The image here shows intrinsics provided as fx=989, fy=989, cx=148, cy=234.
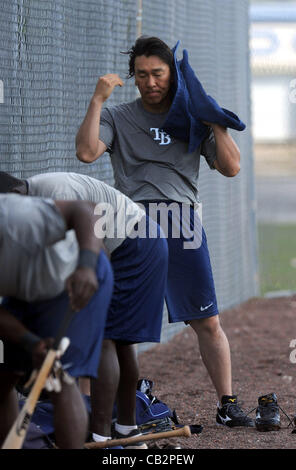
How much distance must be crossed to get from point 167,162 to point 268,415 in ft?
4.86

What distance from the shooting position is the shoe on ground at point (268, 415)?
209 inches

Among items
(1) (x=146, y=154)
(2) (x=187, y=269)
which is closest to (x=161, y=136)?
(1) (x=146, y=154)

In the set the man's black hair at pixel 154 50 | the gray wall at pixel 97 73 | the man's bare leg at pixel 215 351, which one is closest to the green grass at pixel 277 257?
the gray wall at pixel 97 73

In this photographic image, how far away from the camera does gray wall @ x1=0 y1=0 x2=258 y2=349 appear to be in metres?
5.72

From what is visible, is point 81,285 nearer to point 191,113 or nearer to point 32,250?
point 32,250

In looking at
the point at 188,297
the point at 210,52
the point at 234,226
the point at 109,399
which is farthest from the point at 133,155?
the point at 234,226

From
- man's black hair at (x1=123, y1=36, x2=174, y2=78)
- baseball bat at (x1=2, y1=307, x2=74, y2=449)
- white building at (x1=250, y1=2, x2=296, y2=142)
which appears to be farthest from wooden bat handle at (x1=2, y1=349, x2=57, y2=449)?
white building at (x1=250, y1=2, x2=296, y2=142)

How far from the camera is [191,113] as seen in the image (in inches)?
204

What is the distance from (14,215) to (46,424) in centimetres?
142

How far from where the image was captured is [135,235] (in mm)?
4559

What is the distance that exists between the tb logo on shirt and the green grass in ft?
18.9

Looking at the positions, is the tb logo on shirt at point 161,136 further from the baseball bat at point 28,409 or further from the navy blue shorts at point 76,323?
the baseball bat at point 28,409

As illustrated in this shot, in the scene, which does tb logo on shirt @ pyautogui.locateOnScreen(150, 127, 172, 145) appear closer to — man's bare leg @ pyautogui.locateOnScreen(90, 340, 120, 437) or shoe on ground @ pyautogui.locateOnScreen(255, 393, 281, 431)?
man's bare leg @ pyautogui.locateOnScreen(90, 340, 120, 437)

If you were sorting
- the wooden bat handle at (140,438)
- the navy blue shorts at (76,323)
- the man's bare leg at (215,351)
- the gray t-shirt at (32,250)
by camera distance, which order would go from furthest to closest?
1. the man's bare leg at (215,351)
2. the wooden bat handle at (140,438)
3. the navy blue shorts at (76,323)
4. the gray t-shirt at (32,250)
